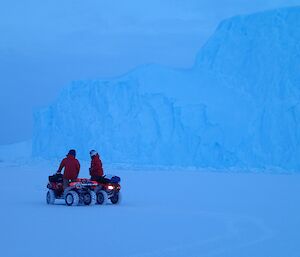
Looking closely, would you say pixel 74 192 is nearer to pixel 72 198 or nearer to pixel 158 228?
pixel 72 198

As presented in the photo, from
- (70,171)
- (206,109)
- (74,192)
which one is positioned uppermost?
(206,109)

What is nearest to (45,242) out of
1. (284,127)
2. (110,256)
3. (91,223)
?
(110,256)

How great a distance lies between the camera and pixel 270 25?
32.3 metres

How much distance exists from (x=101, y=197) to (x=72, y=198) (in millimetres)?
713

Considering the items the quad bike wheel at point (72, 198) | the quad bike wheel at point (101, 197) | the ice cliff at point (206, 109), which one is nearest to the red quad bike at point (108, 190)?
the quad bike wheel at point (101, 197)

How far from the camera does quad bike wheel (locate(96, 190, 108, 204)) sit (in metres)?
11.1

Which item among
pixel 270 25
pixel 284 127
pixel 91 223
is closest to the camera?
pixel 91 223

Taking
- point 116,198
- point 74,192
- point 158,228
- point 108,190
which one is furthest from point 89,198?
point 158,228

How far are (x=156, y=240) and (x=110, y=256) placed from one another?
1047 mm

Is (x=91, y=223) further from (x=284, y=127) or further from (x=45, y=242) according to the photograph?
(x=284, y=127)

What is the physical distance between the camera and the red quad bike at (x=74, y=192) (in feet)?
34.9

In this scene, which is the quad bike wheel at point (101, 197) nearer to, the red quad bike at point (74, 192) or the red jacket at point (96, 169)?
the red quad bike at point (74, 192)

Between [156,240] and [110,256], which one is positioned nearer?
[110,256]

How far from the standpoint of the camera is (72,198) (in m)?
10.6
